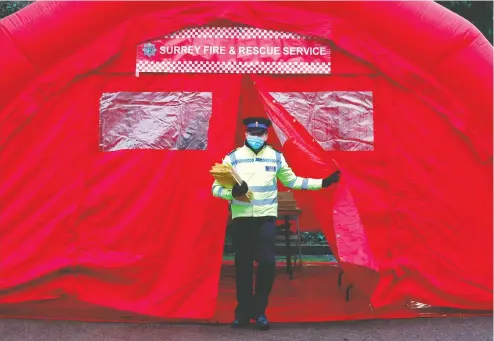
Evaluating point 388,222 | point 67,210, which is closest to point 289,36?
point 388,222

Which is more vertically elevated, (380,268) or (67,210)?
(67,210)

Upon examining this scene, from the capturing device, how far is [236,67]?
5562mm

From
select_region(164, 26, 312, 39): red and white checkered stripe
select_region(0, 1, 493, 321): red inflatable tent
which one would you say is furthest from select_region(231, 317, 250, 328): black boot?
select_region(164, 26, 312, 39): red and white checkered stripe

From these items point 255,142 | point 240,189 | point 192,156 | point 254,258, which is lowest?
point 254,258

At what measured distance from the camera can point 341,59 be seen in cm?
557

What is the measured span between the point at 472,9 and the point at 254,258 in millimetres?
7624

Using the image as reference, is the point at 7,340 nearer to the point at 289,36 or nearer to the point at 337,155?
the point at 337,155

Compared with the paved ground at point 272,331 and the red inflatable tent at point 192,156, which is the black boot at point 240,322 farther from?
the red inflatable tent at point 192,156

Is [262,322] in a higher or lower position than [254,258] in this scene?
lower

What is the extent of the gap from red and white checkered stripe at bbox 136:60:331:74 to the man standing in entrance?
25.3 inches

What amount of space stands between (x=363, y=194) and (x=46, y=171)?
10.3ft

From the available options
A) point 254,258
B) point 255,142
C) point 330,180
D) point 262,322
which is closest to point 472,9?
point 330,180

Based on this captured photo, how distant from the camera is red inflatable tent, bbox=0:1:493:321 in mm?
5441

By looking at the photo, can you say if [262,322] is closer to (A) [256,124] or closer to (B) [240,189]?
(B) [240,189]
